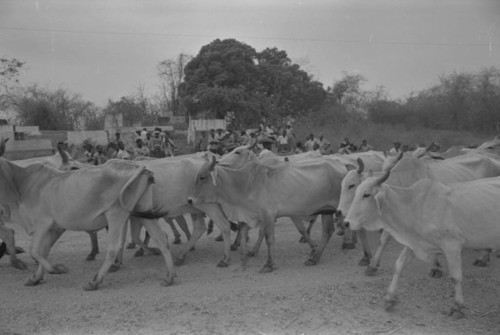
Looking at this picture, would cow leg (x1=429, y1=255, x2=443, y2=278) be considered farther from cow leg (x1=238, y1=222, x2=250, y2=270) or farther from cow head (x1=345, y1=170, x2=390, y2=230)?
cow leg (x1=238, y1=222, x2=250, y2=270)

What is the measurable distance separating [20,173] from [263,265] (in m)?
3.23

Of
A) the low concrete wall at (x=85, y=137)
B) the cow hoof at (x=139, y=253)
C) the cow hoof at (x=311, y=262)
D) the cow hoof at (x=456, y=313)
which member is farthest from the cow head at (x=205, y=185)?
the low concrete wall at (x=85, y=137)

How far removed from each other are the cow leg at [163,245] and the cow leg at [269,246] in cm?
115

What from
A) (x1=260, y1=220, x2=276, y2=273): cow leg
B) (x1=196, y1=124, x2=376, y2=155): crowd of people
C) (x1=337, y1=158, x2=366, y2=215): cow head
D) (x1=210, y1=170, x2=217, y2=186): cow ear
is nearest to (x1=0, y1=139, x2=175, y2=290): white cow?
(x1=210, y1=170, x2=217, y2=186): cow ear

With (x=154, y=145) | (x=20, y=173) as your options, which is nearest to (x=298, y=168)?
(x=20, y=173)

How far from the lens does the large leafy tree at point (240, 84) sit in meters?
26.8

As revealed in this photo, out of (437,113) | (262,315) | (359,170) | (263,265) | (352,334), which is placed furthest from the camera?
(437,113)

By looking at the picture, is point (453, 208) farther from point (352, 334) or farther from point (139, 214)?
point (139, 214)

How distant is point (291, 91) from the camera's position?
3072 centimetres

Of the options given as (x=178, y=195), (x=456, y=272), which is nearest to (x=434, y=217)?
(x=456, y=272)

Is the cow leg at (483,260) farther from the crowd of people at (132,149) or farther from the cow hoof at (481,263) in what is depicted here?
the crowd of people at (132,149)

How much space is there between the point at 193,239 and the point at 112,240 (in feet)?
5.09

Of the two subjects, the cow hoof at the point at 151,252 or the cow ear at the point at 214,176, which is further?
the cow hoof at the point at 151,252

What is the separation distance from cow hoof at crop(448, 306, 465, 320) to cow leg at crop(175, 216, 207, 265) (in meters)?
3.50
